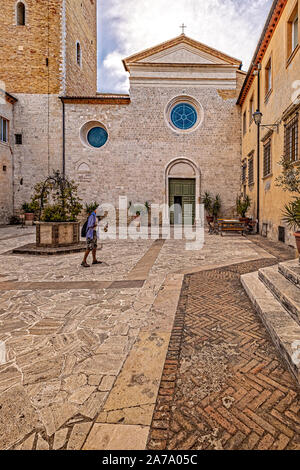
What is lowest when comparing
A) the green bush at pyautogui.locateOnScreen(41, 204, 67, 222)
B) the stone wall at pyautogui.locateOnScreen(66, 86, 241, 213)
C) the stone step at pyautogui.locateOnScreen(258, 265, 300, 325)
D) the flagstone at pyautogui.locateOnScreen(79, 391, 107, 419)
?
the flagstone at pyautogui.locateOnScreen(79, 391, 107, 419)

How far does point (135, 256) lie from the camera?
7.70 m

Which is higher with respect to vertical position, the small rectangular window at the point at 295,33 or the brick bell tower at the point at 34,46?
the brick bell tower at the point at 34,46

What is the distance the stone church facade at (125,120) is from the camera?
17172mm

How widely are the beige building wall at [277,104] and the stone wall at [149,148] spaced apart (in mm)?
4333

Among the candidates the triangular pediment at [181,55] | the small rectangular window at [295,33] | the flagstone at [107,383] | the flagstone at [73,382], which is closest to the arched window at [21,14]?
the triangular pediment at [181,55]

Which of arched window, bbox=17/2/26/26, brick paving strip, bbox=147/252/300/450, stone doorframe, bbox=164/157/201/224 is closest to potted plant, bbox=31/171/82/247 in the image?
brick paving strip, bbox=147/252/300/450

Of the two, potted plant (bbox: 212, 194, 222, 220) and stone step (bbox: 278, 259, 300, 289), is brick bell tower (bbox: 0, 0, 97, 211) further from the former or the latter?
stone step (bbox: 278, 259, 300, 289)

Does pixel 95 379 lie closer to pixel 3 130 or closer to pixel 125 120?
pixel 125 120

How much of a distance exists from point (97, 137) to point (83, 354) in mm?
17762

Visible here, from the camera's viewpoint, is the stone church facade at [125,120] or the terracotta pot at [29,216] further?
the terracotta pot at [29,216]

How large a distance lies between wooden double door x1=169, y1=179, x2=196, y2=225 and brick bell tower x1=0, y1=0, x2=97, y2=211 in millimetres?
8162

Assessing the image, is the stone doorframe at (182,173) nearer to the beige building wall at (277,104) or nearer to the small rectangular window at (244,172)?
the small rectangular window at (244,172)

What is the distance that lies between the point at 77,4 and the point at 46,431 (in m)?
26.2

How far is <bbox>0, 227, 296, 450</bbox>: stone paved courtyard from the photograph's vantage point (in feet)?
5.50
